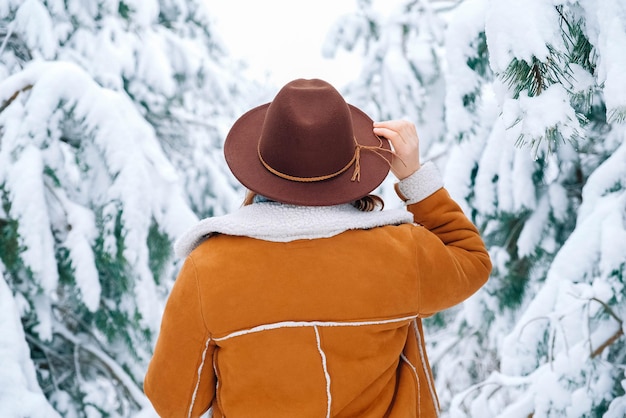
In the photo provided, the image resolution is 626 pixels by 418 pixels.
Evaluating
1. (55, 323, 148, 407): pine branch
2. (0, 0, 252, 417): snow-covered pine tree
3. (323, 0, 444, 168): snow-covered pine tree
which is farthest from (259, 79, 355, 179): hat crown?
(55, 323, 148, 407): pine branch

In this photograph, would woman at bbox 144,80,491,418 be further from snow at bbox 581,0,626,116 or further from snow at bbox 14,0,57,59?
snow at bbox 14,0,57,59

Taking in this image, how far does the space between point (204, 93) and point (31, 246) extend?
2535 mm

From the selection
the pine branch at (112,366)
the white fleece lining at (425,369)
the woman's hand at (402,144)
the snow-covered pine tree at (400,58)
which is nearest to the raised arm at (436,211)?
the woman's hand at (402,144)

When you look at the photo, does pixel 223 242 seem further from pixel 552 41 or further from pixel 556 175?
pixel 556 175

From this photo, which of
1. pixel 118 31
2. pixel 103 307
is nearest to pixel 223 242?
pixel 103 307

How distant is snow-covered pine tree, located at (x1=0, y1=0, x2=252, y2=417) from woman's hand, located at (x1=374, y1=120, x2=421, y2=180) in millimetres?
1288

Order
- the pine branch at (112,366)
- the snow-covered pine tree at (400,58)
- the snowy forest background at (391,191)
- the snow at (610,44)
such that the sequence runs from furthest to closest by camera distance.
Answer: the snow-covered pine tree at (400,58), the pine branch at (112,366), the snowy forest background at (391,191), the snow at (610,44)

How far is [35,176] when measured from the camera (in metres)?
2.18

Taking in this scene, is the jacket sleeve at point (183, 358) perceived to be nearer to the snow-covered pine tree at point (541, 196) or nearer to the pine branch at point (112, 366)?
the snow-covered pine tree at point (541, 196)

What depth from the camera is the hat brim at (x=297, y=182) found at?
1.20m

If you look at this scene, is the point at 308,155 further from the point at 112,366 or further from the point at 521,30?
the point at 112,366

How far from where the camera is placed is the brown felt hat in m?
1.20

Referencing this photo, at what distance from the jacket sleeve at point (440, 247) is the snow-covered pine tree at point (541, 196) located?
250 mm

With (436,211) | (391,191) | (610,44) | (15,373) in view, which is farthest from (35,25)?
(610,44)
